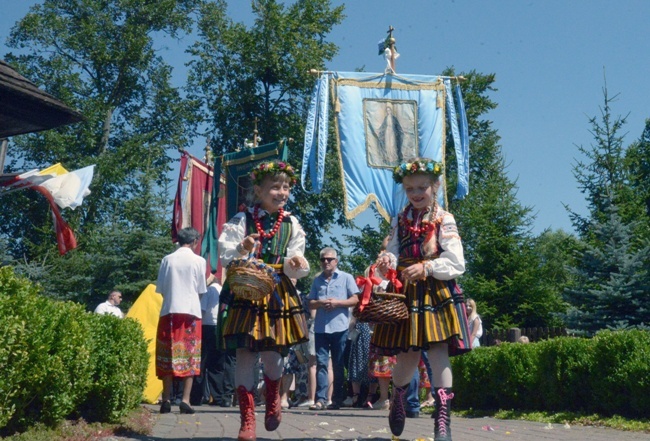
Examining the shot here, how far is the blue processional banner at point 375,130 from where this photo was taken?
15977 millimetres

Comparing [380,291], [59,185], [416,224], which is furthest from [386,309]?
[59,185]

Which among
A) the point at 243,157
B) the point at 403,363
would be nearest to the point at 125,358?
the point at 403,363

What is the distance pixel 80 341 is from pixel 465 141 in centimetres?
1224

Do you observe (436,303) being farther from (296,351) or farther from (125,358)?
(296,351)

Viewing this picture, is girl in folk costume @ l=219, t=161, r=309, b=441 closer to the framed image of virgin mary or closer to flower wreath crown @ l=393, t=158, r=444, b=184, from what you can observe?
flower wreath crown @ l=393, t=158, r=444, b=184

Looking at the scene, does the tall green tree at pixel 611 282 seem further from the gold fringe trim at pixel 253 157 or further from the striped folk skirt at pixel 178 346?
the striped folk skirt at pixel 178 346

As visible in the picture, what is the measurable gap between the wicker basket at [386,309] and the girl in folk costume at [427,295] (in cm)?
14

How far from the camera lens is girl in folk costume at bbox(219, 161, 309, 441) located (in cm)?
575

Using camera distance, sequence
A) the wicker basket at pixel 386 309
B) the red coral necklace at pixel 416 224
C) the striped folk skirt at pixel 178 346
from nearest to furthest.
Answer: the wicker basket at pixel 386 309 → the red coral necklace at pixel 416 224 → the striped folk skirt at pixel 178 346

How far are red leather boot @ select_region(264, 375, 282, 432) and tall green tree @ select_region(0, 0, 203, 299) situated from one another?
30.7 m

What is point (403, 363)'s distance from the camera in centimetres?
605

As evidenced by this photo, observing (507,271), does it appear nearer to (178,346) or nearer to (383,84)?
(383,84)

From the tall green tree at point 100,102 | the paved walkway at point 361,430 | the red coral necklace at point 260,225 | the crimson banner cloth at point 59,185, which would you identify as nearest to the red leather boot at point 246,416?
the paved walkway at point 361,430

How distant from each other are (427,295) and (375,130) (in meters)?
10.7
